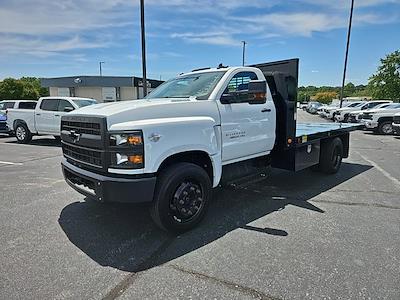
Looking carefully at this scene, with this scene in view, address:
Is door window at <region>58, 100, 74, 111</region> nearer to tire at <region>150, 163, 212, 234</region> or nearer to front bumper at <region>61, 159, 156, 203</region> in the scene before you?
front bumper at <region>61, 159, 156, 203</region>

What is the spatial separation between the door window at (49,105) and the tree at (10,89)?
143 feet

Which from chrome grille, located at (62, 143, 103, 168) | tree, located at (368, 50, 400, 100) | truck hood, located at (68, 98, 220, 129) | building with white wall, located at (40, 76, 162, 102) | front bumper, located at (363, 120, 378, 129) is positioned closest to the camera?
truck hood, located at (68, 98, 220, 129)

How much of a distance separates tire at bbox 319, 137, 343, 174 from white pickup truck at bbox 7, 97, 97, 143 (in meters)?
9.00

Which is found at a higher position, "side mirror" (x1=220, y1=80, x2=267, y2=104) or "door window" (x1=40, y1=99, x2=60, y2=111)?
"side mirror" (x1=220, y1=80, x2=267, y2=104)

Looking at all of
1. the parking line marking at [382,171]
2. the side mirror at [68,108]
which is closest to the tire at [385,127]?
the parking line marking at [382,171]

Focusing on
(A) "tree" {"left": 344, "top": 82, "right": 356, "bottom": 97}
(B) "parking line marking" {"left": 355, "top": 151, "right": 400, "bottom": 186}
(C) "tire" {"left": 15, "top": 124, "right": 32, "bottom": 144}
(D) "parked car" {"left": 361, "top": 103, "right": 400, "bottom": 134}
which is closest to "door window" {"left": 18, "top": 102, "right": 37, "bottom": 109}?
(C) "tire" {"left": 15, "top": 124, "right": 32, "bottom": 144}

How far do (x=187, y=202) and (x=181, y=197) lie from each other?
13 cm

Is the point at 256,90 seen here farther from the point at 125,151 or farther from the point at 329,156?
the point at 329,156

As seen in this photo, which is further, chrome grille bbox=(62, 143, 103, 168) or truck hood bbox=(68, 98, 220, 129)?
chrome grille bbox=(62, 143, 103, 168)

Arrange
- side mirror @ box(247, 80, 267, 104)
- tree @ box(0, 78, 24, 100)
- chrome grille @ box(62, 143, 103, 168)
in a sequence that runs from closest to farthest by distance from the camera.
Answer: chrome grille @ box(62, 143, 103, 168) < side mirror @ box(247, 80, 267, 104) < tree @ box(0, 78, 24, 100)

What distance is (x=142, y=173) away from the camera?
3.45m

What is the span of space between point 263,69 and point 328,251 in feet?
11.6

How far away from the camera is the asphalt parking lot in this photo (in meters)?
2.78

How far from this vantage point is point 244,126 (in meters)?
4.62
